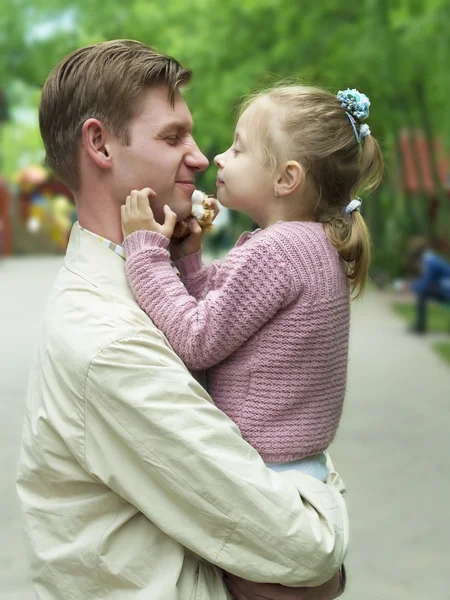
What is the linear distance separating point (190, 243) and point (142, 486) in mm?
808

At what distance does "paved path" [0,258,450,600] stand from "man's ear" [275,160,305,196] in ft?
11.4

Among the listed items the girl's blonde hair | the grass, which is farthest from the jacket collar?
the grass

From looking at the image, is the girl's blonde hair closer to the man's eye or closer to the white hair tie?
the white hair tie

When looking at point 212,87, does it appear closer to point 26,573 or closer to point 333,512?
point 26,573

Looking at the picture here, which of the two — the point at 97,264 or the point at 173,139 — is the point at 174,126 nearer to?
the point at 173,139

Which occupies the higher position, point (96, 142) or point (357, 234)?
point (96, 142)

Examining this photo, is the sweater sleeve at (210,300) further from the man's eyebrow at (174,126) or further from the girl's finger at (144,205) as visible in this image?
the man's eyebrow at (174,126)

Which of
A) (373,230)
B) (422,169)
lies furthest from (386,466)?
(422,169)

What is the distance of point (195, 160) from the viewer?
8.41 ft

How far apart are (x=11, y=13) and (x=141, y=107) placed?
33.3 m

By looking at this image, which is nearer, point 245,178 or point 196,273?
point 245,178

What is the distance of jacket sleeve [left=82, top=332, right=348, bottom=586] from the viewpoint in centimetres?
218

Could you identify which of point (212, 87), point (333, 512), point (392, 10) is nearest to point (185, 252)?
point (333, 512)

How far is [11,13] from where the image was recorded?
33.9 m
